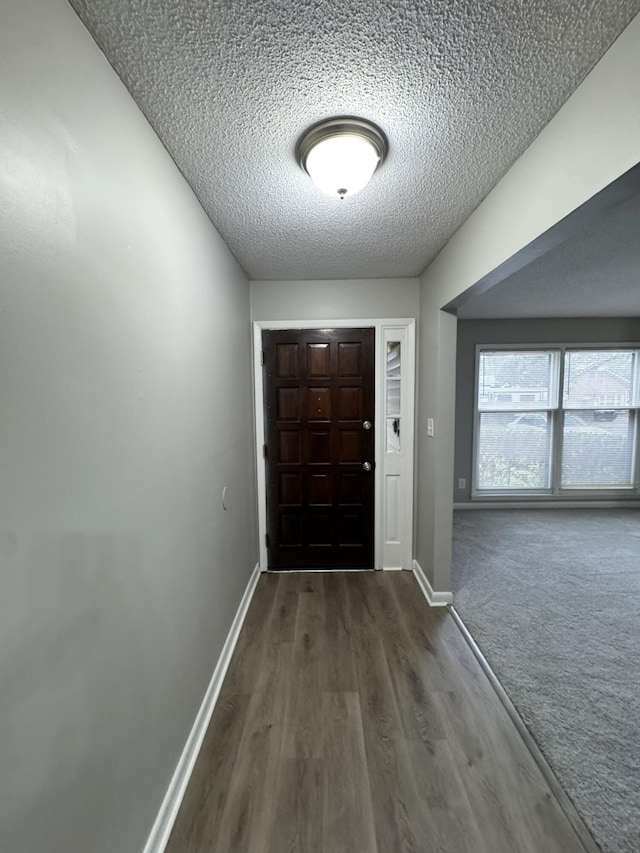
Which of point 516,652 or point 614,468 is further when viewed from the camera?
point 614,468

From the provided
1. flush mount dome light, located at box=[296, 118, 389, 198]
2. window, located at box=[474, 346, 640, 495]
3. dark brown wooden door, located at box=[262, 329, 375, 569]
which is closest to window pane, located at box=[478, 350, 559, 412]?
window, located at box=[474, 346, 640, 495]

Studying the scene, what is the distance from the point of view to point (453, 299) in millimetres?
1990

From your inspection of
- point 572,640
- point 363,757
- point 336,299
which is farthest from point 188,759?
point 336,299

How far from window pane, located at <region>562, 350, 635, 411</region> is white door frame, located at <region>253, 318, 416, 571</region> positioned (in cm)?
297

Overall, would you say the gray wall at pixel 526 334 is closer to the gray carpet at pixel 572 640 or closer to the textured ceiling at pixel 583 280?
the textured ceiling at pixel 583 280

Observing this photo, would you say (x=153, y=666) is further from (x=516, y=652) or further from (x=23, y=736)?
(x=516, y=652)

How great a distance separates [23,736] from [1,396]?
638 mm

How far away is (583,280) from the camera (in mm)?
2922

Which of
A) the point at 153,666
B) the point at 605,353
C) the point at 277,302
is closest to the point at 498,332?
the point at 605,353

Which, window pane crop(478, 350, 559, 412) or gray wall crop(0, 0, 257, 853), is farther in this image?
Answer: window pane crop(478, 350, 559, 412)

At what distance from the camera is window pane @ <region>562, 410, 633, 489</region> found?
14.1 ft

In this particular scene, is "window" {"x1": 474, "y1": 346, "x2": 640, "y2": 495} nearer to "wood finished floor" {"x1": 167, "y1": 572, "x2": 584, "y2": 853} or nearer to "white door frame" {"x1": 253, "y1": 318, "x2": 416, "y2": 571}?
"white door frame" {"x1": 253, "y1": 318, "x2": 416, "y2": 571}

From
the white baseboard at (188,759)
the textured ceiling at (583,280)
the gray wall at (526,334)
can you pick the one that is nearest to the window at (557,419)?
the gray wall at (526,334)

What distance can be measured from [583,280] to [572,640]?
2903mm
